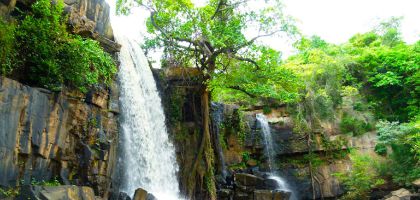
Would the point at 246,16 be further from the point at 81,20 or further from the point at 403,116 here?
the point at 403,116

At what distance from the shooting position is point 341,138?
71.4 feet

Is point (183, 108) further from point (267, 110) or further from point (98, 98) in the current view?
point (267, 110)

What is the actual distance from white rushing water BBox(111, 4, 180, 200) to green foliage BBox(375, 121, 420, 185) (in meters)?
11.2

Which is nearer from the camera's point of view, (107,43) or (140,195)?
(140,195)

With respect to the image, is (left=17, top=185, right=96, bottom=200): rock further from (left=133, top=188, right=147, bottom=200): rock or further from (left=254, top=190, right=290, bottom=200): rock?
(left=254, top=190, right=290, bottom=200): rock

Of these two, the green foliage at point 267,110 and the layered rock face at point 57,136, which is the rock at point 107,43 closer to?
the layered rock face at point 57,136

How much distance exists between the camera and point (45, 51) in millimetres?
9875

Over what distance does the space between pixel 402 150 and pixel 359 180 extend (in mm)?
3377

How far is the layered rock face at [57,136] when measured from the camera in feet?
27.3

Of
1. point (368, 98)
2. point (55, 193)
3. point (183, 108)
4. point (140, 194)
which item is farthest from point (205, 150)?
point (368, 98)

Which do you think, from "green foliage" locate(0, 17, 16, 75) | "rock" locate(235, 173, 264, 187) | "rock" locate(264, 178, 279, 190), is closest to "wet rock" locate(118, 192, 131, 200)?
"green foliage" locate(0, 17, 16, 75)

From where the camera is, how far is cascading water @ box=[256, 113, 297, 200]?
19.8 meters

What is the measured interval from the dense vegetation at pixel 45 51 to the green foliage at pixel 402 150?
50.1 ft

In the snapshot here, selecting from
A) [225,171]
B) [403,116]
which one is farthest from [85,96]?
[403,116]
